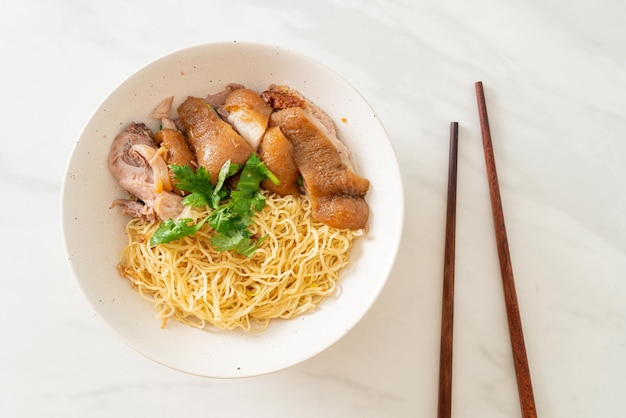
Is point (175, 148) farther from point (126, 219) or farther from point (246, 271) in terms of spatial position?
point (246, 271)

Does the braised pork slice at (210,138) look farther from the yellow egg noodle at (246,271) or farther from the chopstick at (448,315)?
the chopstick at (448,315)

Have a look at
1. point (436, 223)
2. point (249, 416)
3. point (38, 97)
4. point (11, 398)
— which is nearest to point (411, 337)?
point (436, 223)

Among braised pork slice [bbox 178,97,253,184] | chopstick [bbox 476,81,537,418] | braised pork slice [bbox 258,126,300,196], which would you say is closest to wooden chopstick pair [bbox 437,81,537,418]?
chopstick [bbox 476,81,537,418]

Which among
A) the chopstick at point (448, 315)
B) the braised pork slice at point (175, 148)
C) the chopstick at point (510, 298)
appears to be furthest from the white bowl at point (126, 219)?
the chopstick at point (510, 298)

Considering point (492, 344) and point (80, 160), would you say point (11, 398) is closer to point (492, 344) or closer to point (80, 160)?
point (80, 160)

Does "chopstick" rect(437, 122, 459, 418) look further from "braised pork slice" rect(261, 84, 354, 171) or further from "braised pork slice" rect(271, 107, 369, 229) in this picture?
"braised pork slice" rect(261, 84, 354, 171)
